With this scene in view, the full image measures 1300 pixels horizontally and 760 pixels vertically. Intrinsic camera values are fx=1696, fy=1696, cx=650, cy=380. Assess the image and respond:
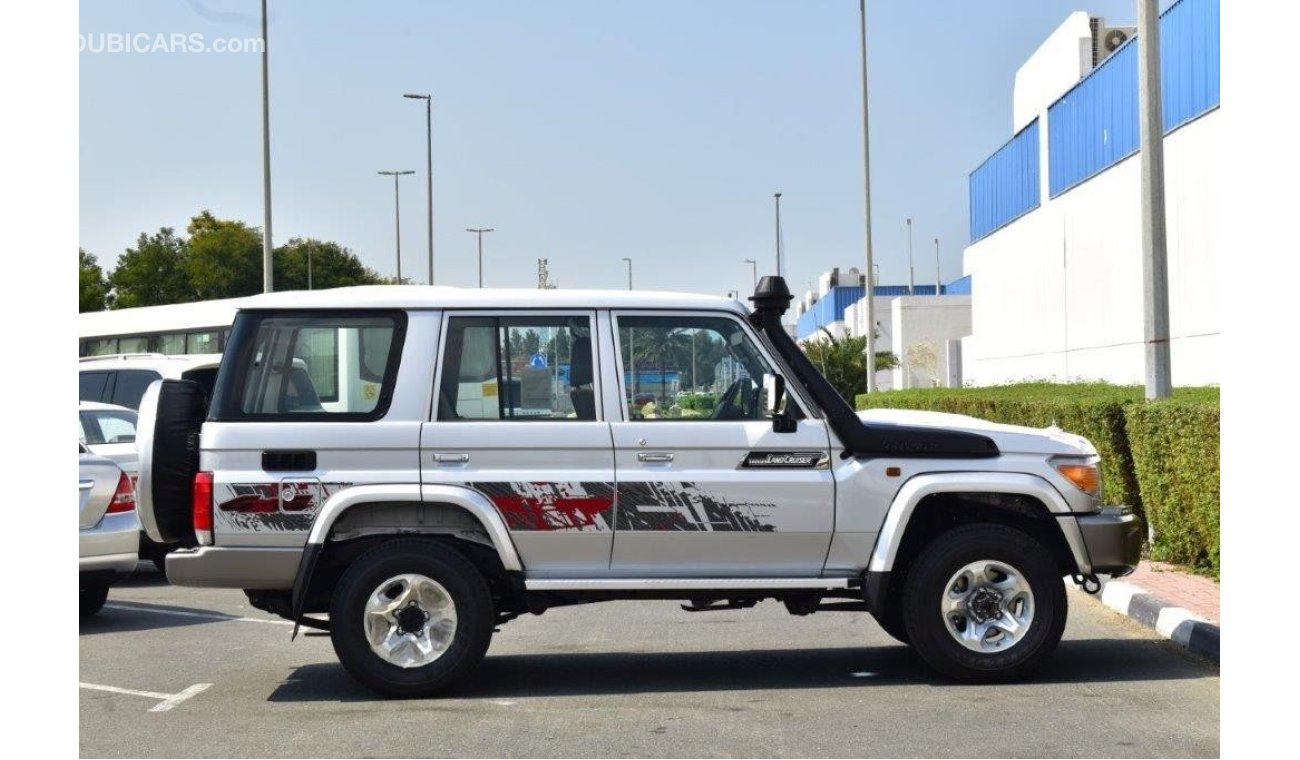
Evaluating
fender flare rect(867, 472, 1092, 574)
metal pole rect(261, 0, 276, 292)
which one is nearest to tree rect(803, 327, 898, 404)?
metal pole rect(261, 0, 276, 292)

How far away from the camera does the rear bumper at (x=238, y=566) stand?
8664 mm

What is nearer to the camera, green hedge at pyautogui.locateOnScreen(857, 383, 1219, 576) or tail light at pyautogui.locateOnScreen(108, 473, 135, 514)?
tail light at pyautogui.locateOnScreen(108, 473, 135, 514)

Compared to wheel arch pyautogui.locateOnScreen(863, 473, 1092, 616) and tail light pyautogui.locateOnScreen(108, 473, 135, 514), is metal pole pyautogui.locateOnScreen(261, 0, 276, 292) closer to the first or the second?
tail light pyautogui.locateOnScreen(108, 473, 135, 514)

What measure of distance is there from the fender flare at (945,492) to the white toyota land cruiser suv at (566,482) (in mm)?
13

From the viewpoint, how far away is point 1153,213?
589 inches

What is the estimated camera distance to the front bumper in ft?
29.2

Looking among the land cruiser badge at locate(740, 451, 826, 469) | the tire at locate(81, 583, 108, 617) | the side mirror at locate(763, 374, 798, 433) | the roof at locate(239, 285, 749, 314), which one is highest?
the roof at locate(239, 285, 749, 314)

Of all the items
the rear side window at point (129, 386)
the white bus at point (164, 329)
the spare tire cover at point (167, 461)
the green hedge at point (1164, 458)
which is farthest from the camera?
the white bus at point (164, 329)

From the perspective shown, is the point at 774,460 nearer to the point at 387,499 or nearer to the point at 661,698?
the point at 661,698

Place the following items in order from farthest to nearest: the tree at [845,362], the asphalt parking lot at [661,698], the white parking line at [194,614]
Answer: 1. the tree at [845,362]
2. the white parking line at [194,614]
3. the asphalt parking lot at [661,698]

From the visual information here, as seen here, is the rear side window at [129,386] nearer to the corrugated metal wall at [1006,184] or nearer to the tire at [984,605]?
the tire at [984,605]

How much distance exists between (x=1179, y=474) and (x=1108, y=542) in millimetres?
4555

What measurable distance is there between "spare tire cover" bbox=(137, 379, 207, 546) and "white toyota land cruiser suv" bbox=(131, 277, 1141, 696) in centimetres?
1

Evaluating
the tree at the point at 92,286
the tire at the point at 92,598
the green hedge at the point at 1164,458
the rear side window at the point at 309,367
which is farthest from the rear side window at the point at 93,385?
the tree at the point at 92,286
